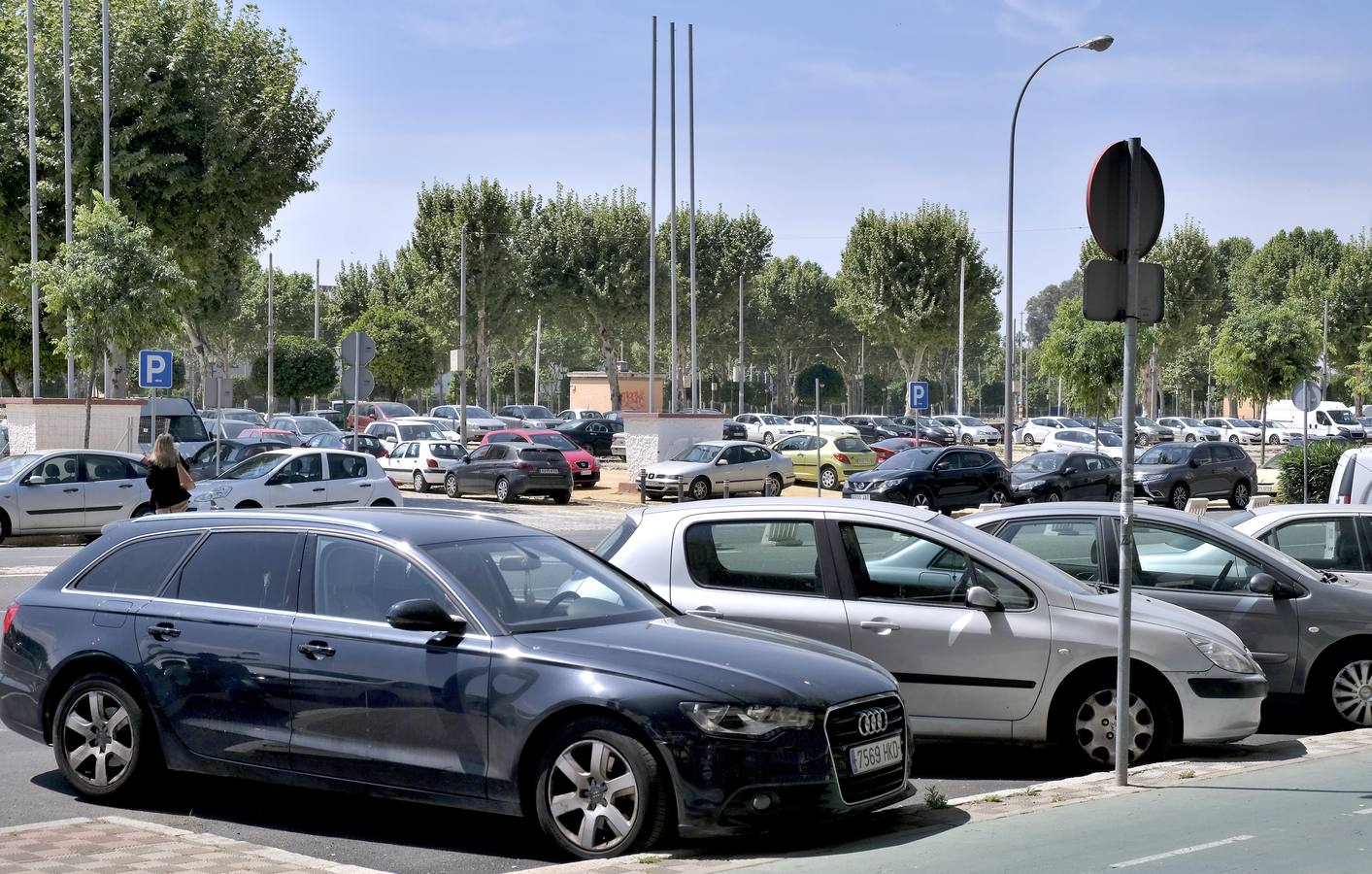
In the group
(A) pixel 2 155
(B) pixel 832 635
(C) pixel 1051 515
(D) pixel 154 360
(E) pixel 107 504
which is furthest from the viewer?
(A) pixel 2 155

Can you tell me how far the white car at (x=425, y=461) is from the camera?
1534 inches

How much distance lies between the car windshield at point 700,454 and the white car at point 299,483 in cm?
1141

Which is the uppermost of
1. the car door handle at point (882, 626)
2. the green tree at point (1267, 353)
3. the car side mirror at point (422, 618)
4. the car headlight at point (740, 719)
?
the green tree at point (1267, 353)

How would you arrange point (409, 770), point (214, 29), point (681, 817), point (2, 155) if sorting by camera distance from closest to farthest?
point (681, 817), point (409, 770), point (2, 155), point (214, 29)

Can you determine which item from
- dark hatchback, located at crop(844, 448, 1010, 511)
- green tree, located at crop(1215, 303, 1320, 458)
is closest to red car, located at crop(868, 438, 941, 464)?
dark hatchback, located at crop(844, 448, 1010, 511)

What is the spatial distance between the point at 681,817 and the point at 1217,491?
110 ft

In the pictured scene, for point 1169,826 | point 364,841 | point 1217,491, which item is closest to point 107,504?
point 364,841

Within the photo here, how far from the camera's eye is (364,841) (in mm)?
6539

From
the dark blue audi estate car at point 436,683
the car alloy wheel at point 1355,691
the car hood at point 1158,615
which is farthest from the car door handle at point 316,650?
the car alloy wheel at point 1355,691

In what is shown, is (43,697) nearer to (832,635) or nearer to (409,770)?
(409,770)

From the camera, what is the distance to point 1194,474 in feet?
119

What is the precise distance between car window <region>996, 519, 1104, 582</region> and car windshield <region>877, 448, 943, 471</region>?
23.6m

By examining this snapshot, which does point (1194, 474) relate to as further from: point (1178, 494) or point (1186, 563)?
point (1186, 563)

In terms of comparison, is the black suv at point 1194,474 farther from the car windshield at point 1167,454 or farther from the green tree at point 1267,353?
the green tree at point 1267,353
